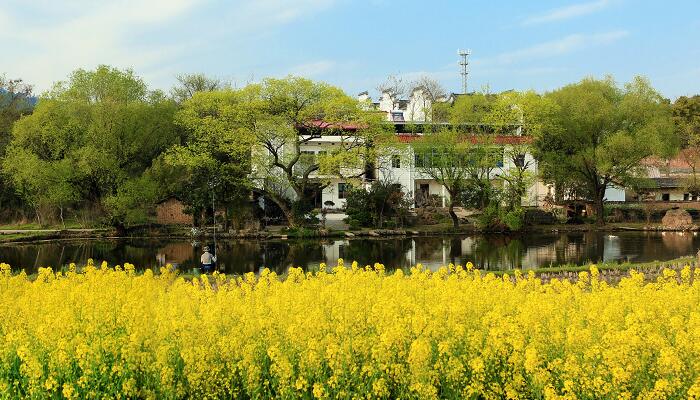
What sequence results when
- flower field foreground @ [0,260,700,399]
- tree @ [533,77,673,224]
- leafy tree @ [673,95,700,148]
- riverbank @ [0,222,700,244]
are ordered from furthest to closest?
leafy tree @ [673,95,700,148]
tree @ [533,77,673,224]
riverbank @ [0,222,700,244]
flower field foreground @ [0,260,700,399]

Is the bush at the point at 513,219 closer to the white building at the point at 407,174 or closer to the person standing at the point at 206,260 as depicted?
the white building at the point at 407,174

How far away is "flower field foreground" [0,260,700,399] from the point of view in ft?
23.2

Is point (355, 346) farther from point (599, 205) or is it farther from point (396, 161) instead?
point (599, 205)

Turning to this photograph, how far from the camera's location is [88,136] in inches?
1667

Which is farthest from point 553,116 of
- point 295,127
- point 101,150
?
point 101,150

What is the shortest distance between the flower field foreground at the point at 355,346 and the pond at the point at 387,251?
17.2 metres

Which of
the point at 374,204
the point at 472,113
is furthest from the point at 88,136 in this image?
the point at 472,113

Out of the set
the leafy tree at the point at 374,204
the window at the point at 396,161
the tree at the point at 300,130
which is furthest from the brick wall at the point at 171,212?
the window at the point at 396,161

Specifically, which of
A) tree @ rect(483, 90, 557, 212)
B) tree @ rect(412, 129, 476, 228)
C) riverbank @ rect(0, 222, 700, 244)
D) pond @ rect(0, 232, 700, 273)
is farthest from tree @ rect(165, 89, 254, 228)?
tree @ rect(483, 90, 557, 212)

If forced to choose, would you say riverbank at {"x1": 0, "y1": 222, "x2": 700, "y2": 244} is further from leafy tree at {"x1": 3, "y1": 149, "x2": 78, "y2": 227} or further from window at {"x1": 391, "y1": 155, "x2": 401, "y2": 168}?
window at {"x1": 391, "y1": 155, "x2": 401, "y2": 168}

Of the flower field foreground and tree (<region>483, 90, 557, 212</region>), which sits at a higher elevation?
tree (<region>483, 90, 557, 212</region>)

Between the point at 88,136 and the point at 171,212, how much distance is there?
26.9 feet

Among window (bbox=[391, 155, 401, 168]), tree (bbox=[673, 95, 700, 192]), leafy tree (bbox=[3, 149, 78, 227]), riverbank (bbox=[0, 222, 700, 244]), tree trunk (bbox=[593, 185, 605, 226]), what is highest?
tree (bbox=[673, 95, 700, 192])

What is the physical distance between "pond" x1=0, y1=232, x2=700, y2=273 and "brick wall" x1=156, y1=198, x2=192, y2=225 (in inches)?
261
